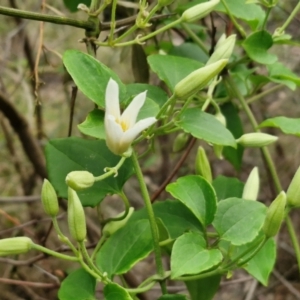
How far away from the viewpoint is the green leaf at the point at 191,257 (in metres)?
0.43

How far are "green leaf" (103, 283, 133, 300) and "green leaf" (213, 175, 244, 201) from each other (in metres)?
0.24

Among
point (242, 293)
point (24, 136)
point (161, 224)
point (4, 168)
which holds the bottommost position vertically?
point (242, 293)

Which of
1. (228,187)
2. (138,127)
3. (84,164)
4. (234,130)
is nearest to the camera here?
(138,127)

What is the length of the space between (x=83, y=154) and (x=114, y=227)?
0.09 metres

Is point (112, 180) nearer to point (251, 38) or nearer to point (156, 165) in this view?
point (251, 38)

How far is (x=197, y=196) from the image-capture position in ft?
1.66

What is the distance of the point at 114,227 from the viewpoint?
1.86 ft

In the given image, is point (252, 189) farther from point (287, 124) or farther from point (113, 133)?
point (113, 133)

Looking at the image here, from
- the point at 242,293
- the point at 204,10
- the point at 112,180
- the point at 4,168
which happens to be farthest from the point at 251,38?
the point at 4,168

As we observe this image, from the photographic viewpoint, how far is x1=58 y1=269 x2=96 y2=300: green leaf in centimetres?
50

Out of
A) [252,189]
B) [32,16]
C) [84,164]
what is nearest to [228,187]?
[252,189]

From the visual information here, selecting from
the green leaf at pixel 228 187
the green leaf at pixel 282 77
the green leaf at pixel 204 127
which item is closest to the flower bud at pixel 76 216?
the green leaf at pixel 204 127

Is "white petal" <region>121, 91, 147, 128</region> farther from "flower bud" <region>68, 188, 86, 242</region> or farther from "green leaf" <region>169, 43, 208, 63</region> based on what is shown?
"green leaf" <region>169, 43, 208, 63</region>

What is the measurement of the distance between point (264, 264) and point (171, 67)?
25 cm
